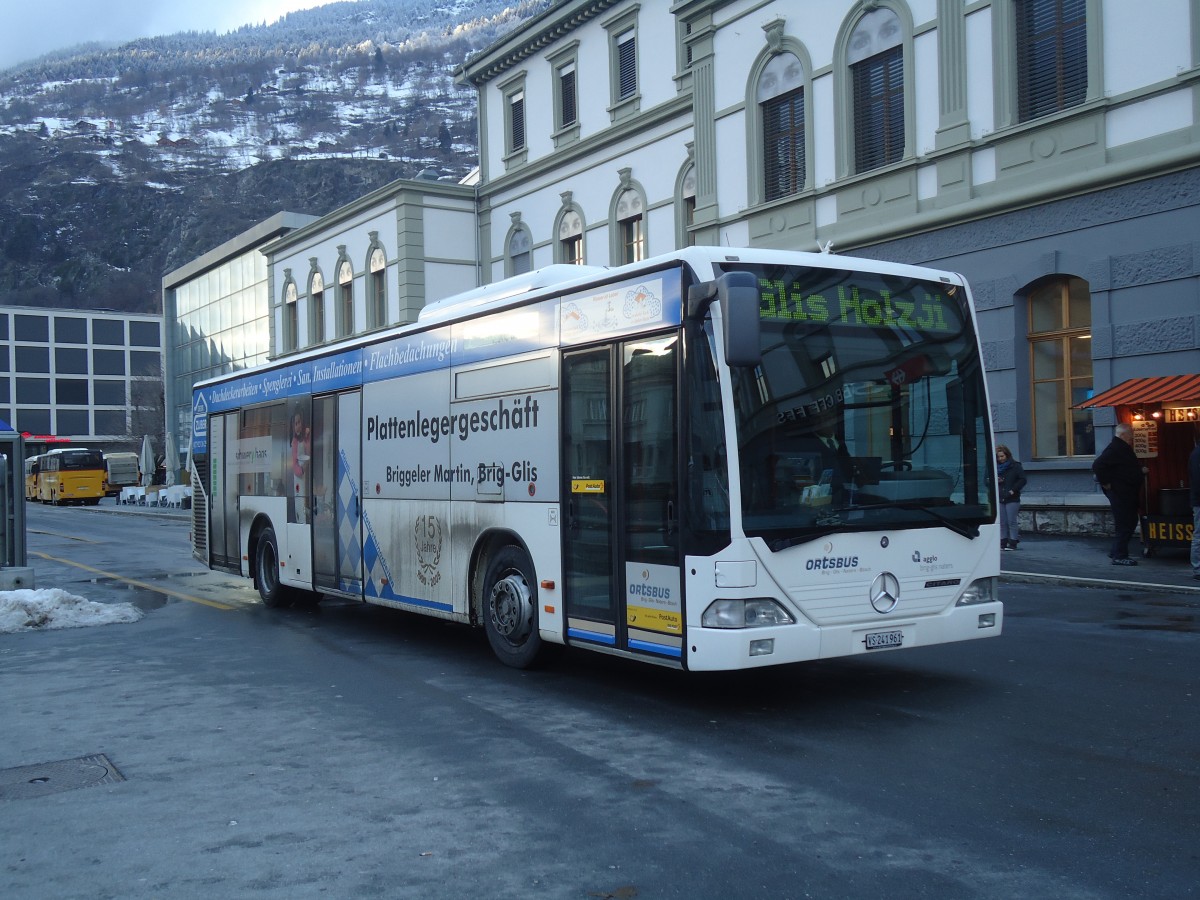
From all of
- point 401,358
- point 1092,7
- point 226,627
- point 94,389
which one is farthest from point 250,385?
point 94,389

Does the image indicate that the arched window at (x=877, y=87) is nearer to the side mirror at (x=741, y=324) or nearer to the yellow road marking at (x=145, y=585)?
the yellow road marking at (x=145, y=585)

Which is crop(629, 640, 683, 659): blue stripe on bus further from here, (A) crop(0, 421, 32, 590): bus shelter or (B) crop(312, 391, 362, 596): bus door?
(A) crop(0, 421, 32, 590): bus shelter

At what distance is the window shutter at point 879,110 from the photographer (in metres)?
20.8

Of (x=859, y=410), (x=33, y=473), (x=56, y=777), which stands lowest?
(x=56, y=777)

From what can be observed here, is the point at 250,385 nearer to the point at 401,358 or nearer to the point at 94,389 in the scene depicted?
the point at 401,358

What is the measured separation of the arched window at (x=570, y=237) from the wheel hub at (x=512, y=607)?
924 inches

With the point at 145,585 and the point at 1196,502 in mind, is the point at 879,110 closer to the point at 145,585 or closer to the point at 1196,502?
the point at 1196,502

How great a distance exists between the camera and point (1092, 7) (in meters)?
17.6

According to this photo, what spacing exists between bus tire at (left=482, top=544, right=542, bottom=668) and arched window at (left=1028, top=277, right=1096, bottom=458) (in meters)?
12.1

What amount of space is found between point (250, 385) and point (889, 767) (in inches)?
398

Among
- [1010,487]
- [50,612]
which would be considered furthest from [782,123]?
[50,612]

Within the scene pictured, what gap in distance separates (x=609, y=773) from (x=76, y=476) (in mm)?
62738

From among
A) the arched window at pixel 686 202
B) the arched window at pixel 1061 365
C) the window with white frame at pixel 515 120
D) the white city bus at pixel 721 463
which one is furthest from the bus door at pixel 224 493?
the window with white frame at pixel 515 120

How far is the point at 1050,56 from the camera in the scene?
60.5 ft
